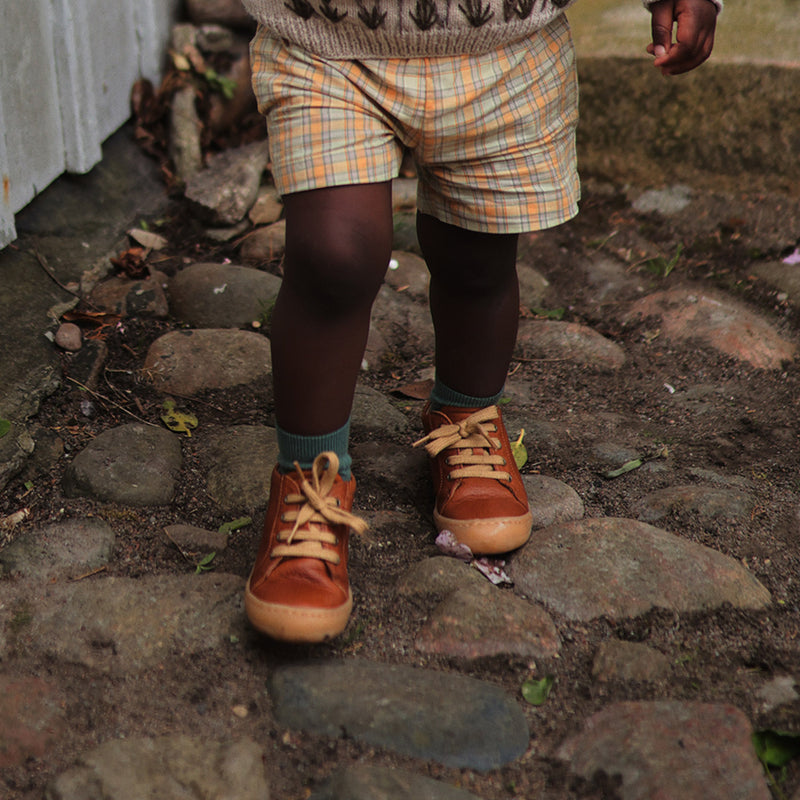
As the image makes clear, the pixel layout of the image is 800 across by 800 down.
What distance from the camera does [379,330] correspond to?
2648mm

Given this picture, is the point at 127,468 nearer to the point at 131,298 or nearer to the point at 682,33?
the point at 131,298

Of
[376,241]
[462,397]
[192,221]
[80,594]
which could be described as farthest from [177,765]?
[192,221]

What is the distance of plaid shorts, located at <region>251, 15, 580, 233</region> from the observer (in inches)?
55.1

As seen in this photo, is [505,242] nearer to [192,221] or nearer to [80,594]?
[80,594]

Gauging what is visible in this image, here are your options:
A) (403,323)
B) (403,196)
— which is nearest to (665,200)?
(403,196)

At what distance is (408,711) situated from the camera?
132 centimetres

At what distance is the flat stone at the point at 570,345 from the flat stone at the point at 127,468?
1077mm

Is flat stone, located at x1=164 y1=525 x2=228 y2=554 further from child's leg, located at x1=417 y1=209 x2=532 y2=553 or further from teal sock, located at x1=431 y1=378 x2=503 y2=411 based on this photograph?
teal sock, located at x1=431 y1=378 x2=503 y2=411

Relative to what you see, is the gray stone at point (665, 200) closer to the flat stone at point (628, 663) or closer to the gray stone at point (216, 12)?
the gray stone at point (216, 12)

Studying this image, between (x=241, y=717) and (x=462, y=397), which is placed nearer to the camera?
(x=241, y=717)

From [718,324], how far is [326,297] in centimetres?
157

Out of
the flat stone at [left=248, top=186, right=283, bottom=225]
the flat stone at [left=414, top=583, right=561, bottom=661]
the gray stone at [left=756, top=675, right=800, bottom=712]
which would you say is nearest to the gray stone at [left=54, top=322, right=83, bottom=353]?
the flat stone at [left=248, top=186, right=283, bottom=225]

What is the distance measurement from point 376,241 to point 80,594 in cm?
77

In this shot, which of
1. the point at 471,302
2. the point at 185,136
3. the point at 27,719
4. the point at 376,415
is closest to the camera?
the point at 27,719
